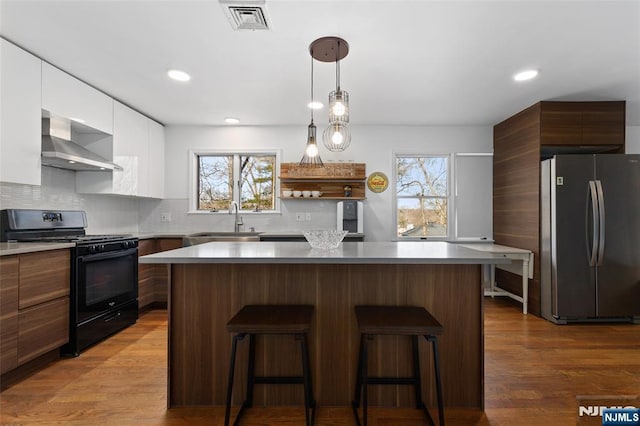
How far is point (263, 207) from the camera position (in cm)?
460

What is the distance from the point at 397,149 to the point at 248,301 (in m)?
3.40

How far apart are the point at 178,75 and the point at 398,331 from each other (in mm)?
2841

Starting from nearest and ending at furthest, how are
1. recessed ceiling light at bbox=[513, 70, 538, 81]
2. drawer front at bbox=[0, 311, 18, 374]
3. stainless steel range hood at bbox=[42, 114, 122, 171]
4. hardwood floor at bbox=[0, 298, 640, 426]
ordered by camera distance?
hardwood floor at bbox=[0, 298, 640, 426] < drawer front at bbox=[0, 311, 18, 374] < stainless steel range hood at bbox=[42, 114, 122, 171] < recessed ceiling light at bbox=[513, 70, 538, 81]

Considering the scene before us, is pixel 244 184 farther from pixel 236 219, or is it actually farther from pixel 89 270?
pixel 89 270

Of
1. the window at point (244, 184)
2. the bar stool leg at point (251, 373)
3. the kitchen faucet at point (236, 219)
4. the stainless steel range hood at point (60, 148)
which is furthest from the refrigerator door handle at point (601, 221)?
the stainless steel range hood at point (60, 148)

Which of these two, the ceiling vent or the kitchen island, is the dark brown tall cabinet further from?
the ceiling vent

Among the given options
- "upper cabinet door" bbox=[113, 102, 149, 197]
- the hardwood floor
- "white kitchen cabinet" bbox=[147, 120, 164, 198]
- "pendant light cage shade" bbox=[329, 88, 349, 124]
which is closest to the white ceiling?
"upper cabinet door" bbox=[113, 102, 149, 197]

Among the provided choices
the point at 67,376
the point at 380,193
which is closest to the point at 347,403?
the point at 67,376

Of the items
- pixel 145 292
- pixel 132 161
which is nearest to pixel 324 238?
pixel 145 292

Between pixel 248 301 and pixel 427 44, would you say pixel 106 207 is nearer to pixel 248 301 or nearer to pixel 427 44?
pixel 248 301

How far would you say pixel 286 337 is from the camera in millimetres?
1890

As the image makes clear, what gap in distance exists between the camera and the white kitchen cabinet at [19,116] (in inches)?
89.1

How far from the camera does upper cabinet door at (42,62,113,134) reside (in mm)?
2623

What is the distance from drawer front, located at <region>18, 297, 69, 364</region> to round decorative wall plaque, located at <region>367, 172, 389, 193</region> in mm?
3578
